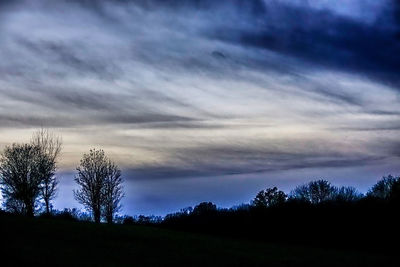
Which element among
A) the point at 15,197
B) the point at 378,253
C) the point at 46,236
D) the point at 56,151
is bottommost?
the point at 378,253

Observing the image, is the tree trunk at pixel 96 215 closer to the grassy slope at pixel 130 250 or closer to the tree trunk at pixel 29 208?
the tree trunk at pixel 29 208

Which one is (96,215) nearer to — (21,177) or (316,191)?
(21,177)

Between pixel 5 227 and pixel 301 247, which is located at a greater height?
pixel 5 227

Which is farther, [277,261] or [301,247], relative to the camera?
[301,247]

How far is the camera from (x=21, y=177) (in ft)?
238

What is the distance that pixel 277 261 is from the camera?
96.7 feet

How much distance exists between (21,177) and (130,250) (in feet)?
151

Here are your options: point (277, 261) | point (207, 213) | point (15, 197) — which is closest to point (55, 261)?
point (277, 261)

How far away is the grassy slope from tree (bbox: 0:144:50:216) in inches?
1239

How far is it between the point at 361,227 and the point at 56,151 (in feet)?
170

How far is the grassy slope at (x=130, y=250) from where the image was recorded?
27.2 metres

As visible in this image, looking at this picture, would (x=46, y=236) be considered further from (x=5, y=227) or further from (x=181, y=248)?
(x=181, y=248)

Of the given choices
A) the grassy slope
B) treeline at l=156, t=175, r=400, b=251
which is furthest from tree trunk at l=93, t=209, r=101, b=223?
the grassy slope

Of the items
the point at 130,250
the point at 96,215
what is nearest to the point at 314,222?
the point at 130,250
